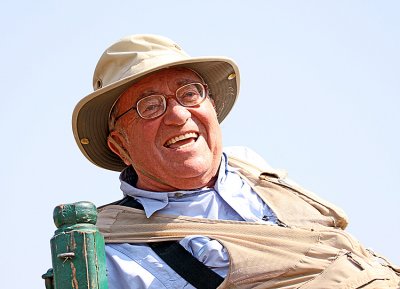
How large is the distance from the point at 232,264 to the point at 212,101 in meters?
1.35

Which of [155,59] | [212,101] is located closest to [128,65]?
[155,59]

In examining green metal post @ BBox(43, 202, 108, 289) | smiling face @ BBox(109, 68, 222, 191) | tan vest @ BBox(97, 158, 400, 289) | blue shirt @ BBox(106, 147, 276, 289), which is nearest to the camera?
green metal post @ BBox(43, 202, 108, 289)

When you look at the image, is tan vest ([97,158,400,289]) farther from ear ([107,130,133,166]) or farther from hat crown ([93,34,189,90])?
hat crown ([93,34,189,90])

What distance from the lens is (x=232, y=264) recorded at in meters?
4.92

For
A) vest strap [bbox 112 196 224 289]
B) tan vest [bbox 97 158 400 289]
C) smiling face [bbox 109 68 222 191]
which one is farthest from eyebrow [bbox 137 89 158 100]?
vest strap [bbox 112 196 224 289]

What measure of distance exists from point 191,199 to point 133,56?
0.93 m

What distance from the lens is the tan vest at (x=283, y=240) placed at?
4.87 metres

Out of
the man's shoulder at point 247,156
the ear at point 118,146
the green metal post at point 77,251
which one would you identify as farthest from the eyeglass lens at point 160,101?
the green metal post at point 77,251

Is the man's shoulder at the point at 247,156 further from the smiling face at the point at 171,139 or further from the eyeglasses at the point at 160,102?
the eyeglasses at the point at 160,102

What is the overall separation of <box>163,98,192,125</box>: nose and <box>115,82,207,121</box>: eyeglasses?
3 cm

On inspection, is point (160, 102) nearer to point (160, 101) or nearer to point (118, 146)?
point (160, 101)

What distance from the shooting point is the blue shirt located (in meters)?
4.98

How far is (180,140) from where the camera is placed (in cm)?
546

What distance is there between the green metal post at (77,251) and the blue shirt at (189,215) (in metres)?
0.94
